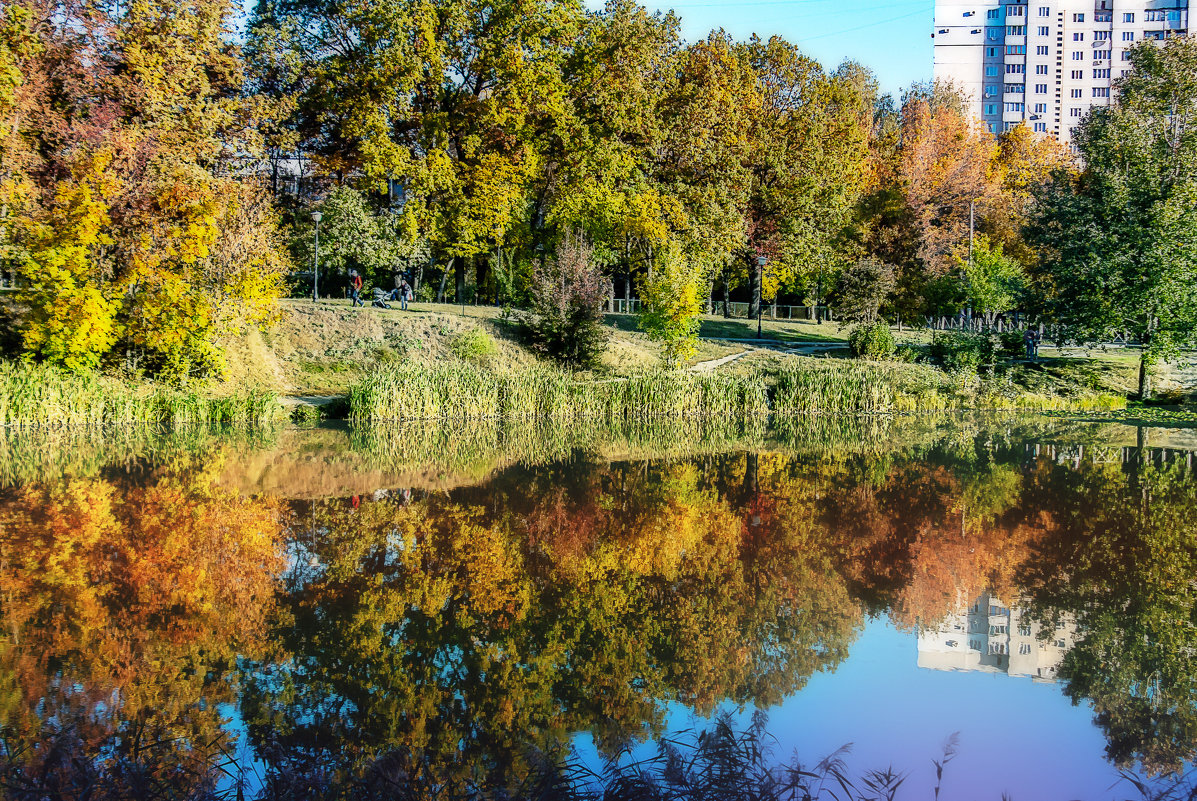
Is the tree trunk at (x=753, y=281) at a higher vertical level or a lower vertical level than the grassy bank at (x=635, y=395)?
higher

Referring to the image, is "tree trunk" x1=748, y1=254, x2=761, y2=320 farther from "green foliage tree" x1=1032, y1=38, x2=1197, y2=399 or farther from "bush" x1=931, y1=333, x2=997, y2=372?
"green foliage tree" x1=1032, y1=38, x2=1197, y2=399

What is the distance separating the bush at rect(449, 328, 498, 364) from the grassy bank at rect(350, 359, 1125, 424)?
3.68 meters

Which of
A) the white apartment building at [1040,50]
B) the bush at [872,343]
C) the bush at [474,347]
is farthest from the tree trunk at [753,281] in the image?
the white apartment building at [1040,50]

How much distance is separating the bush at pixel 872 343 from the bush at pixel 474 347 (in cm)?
1305

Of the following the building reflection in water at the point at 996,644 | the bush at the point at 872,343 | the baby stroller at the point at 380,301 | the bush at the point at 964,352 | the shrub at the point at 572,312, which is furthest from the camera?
the baby stroller at the point at 380,301

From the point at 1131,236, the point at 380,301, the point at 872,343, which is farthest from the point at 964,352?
the point at 380,301

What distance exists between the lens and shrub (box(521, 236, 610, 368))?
29781 mm

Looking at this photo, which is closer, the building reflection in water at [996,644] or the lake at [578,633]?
the lake at [578,633]

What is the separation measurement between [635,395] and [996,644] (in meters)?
17.9

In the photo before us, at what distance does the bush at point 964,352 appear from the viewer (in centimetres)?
2989

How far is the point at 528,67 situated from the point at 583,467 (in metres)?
25.6

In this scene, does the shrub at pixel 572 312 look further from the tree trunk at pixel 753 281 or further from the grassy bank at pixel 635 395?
the tree trunk at pixel 753 281

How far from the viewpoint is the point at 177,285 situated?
2347 centimetres

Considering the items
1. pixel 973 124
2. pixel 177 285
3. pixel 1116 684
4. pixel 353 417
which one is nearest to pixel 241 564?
pixel 1116 684
